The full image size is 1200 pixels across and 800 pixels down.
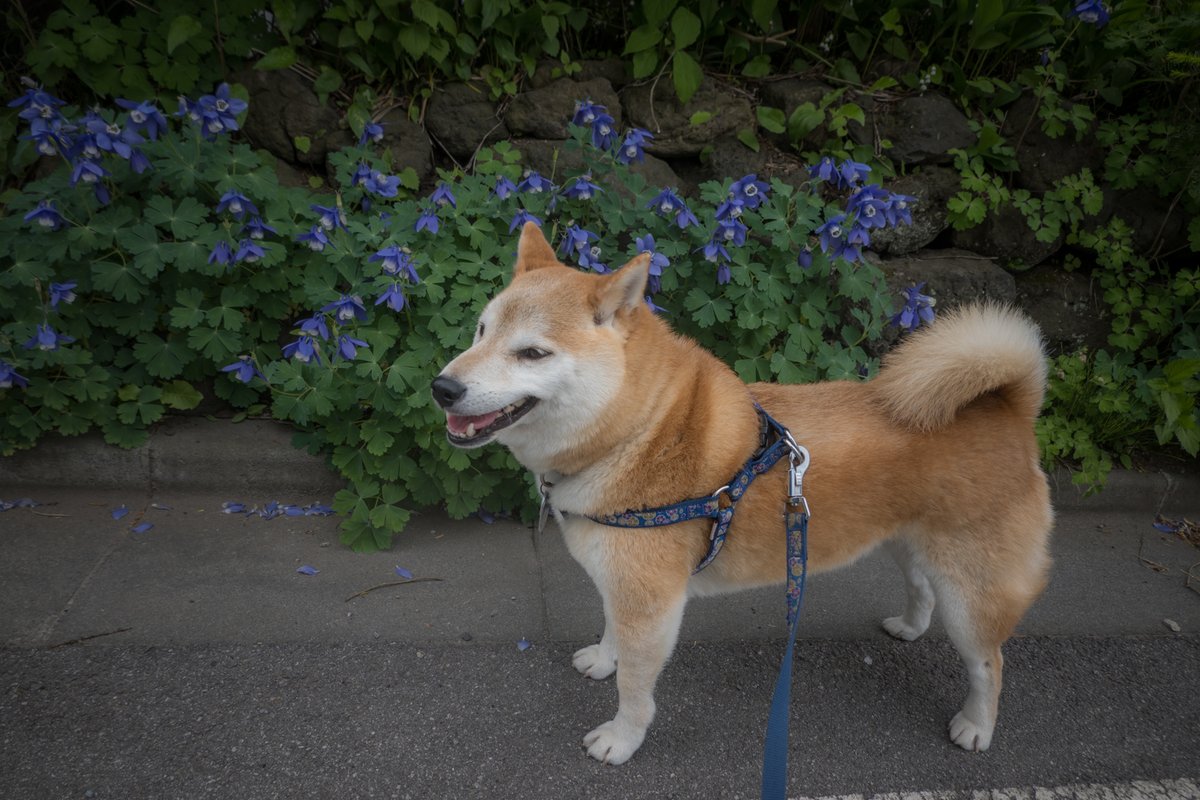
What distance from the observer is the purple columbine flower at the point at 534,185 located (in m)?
3.38

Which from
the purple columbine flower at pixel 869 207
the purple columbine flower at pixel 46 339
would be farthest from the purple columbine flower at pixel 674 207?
the purple columbine flower at pixel 46 339

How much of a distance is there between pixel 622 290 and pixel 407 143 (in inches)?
105

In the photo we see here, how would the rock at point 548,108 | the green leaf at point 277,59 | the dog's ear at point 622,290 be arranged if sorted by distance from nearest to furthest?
the dog's ear at point 622,290
the green leaf at point 277,59
the rock at point 548,108

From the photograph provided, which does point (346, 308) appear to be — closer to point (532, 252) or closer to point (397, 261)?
point (397, 261)

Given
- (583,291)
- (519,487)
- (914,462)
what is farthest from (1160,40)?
(519,487)

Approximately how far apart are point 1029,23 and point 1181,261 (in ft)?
6.17

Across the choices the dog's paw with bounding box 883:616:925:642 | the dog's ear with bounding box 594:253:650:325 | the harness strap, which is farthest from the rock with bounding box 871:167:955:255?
the dog's ear with bounding box 594:253:650:325

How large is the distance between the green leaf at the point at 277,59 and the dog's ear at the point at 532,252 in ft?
8.05

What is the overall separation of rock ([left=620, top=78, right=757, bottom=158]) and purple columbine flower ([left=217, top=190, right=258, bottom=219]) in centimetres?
235

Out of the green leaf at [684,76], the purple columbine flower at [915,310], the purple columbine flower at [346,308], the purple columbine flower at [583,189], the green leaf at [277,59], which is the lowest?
the purple columbine flower at [346,308]

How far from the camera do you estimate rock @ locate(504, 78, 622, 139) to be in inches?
165

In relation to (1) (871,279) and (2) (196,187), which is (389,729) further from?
(1) (871,279)

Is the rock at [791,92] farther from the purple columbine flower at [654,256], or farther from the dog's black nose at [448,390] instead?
the dog's black nose at [448,390]

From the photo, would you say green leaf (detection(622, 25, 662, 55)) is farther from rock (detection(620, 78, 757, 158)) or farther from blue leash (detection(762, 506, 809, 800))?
blue leash (detection(762, 506, 809, 800))
